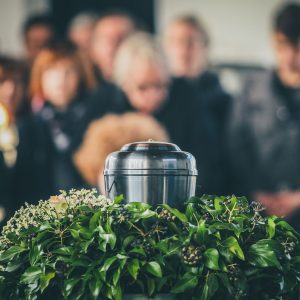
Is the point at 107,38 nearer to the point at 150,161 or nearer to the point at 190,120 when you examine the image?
the point at 190,120

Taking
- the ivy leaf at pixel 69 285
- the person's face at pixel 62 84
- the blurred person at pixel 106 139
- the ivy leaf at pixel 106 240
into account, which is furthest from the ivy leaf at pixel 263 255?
the person's face at pixel 62 84

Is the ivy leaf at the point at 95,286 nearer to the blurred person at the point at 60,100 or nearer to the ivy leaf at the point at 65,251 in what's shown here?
the ivy leaf at the point at 65,251

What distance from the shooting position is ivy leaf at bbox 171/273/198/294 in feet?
9.61

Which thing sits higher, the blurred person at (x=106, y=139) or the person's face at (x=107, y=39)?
the person's face at (x=107, y=39)

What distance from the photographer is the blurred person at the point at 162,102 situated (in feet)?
27.5

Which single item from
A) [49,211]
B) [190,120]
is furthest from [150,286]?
[190,120]

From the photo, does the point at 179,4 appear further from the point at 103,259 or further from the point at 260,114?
the point at 103,259

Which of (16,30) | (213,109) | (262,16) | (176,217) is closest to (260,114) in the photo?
(213,109)

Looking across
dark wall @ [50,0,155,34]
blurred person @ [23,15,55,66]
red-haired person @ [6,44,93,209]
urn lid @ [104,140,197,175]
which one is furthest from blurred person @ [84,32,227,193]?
urn lid @ [104,140,197,175]

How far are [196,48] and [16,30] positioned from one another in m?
1.80

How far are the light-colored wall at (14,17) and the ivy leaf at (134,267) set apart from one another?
652cm

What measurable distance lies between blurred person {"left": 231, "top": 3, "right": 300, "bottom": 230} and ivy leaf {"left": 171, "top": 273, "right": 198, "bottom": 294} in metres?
5.70

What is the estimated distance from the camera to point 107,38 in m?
8.95

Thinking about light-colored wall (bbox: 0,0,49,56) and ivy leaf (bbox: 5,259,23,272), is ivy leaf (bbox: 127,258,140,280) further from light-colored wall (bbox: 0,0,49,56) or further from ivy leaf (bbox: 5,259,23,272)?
light-colored wall (bbox: 0,0,49,56)
